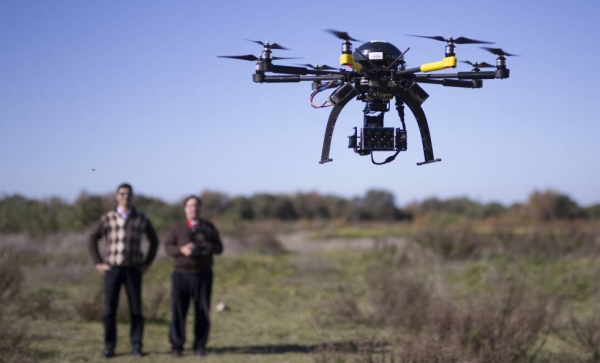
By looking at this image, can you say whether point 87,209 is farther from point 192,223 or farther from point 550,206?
point 550,206

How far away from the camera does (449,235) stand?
22.8m

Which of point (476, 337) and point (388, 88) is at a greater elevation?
point (388, 88)

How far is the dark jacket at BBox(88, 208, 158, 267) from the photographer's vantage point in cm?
914

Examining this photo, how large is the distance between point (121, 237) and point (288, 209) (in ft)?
129

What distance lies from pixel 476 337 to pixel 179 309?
355cm

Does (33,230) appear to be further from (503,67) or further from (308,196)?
(308,196)

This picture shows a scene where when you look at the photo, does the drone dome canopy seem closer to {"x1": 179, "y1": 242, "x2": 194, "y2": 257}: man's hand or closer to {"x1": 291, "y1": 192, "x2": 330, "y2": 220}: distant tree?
{"x1": 179, "y1": 242, "x2": 194, "y2": 257}: man's hand

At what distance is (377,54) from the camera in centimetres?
468

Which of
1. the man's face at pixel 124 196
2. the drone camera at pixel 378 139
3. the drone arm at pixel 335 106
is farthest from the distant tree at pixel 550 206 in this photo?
the drone arm at pixel 335 106

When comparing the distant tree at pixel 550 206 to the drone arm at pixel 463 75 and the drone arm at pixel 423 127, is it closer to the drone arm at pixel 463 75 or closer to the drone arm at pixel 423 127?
the drone arm at pixel 423 127

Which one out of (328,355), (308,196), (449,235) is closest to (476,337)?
(328,355)

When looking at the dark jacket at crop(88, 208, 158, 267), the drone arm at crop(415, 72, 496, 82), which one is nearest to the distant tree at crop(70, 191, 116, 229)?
the dark jacket at crop(88, 208, 158, 267)

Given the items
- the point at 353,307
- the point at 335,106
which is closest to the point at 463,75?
the point at 335,106

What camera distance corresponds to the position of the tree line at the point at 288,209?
24.5 meters
